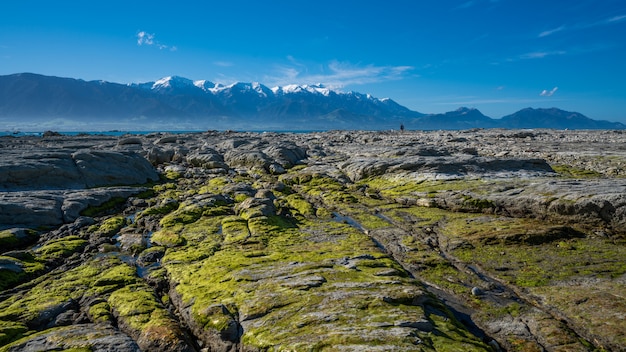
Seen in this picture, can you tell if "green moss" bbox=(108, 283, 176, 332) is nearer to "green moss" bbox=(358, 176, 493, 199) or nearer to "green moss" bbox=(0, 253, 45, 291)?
"green moss" bbox=(0, 253, 45, 291)

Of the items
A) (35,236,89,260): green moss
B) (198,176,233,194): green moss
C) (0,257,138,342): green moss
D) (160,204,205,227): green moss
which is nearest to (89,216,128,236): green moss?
(35,236,89,260): green moss

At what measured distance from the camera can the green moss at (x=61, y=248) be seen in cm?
1587

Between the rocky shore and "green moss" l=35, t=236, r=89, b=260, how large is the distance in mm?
125

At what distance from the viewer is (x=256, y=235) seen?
17.7 meters

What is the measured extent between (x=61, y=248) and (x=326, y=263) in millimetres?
13129

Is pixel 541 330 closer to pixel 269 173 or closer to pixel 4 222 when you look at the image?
pixel 4 222

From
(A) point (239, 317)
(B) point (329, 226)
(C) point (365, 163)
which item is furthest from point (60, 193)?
(C) point (365, 163)

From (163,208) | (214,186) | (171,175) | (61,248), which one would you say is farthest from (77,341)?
(171,175)

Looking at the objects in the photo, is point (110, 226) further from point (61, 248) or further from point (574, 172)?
point (574, 172)

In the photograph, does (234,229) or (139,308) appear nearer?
(139,308)

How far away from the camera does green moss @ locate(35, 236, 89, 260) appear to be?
15.9 m

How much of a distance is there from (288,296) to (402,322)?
3.41 m

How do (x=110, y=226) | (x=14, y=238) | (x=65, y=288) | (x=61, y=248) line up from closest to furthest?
(x=65, y=288), (x=61, y=248), (x=14, y=238), (x=110, y=226)

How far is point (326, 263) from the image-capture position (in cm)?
1296
